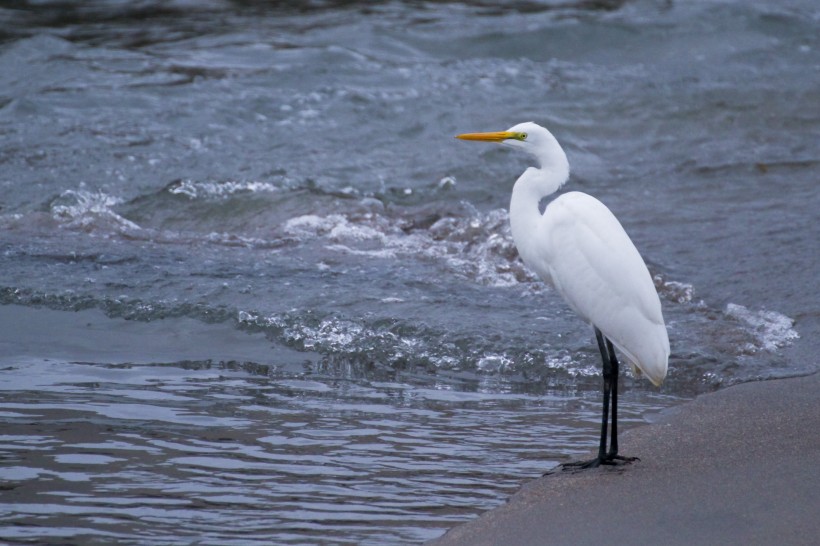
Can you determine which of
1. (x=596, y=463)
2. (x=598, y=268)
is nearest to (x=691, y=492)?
(x=596, y=463)

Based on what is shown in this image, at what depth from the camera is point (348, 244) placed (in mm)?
6957

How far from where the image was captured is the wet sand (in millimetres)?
2869

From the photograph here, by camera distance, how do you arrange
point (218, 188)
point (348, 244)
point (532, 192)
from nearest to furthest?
point (532, 192) < point (348, 244) < point (218, 188)

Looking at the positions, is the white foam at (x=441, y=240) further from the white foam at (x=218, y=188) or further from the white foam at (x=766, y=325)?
the white foam at (x=766, y=325)

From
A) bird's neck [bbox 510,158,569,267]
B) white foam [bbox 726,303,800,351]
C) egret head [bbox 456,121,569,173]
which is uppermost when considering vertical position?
egret head [bbox 456,121,569,173]

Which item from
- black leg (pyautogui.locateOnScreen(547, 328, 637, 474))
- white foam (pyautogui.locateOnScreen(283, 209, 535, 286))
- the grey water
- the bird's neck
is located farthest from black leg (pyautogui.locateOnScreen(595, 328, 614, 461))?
white foam (pyautogui.locateOnScreen(283, 209, 535, 286))

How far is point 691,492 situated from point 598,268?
3.04 ft

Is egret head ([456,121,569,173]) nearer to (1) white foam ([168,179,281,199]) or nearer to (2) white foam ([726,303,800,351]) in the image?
(2) white foam ([726,303,800,351])

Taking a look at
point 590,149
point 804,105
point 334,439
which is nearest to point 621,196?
point 590,149

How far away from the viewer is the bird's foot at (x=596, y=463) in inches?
137

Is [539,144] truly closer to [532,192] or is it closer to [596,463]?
[532,192]

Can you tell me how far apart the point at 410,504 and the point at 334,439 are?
652mm

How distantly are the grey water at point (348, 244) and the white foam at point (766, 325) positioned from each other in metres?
0.02

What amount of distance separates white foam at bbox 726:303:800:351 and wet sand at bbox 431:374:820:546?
1095 mm
